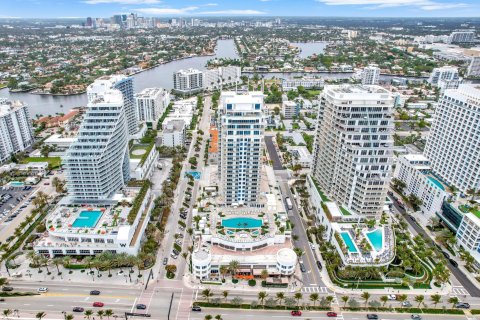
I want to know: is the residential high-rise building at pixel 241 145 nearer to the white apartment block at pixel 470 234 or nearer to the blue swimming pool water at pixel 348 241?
the blue swimming pool water at pixel 348 241

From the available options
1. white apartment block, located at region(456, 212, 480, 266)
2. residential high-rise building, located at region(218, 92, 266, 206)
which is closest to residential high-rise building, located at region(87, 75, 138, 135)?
residential high-rise building, located at region(218, 92, 266, 206)

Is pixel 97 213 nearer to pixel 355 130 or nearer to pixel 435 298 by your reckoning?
pixel 355 130

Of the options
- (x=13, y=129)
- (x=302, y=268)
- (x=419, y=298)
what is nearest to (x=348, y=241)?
(x=302, y=268)

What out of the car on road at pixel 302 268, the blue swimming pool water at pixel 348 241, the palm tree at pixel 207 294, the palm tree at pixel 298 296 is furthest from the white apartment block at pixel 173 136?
the palm tree at pixel 298 296

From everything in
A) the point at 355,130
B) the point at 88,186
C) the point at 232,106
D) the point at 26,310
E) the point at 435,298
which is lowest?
the point at 26,310

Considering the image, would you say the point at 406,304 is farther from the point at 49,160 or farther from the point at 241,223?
the point at 49,160

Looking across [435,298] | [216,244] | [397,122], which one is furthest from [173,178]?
[397,122]
